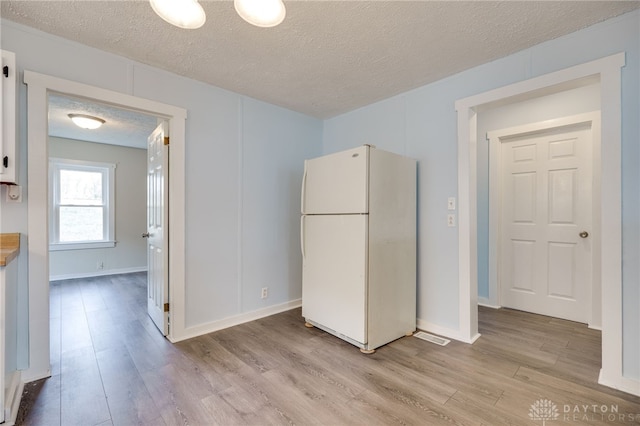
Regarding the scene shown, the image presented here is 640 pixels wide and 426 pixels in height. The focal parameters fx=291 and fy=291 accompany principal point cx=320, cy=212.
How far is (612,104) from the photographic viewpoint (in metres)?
1.86

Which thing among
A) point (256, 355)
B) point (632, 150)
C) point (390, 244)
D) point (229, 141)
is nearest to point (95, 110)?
point (229, 141)

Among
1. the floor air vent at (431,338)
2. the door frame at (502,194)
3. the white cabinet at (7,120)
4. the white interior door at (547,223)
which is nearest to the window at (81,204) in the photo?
the white cabinet at (7,120)

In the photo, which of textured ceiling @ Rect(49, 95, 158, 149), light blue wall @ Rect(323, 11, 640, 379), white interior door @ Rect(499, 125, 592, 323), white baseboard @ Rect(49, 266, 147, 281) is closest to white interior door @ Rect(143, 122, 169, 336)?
textured ceiling @ Rect(49, 95, 158, 149)

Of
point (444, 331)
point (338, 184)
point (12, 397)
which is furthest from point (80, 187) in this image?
point (444, 331)

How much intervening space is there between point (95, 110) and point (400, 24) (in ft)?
12.1

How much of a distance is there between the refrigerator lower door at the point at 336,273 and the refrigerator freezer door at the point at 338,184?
0.09 metres

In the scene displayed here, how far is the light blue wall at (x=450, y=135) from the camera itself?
180 cm

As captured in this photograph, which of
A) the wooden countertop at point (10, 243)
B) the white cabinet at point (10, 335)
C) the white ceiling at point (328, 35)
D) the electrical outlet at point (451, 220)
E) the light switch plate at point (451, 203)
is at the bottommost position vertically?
the white cabinet at point (10, 335)

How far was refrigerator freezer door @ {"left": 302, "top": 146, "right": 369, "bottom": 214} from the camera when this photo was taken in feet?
7.80

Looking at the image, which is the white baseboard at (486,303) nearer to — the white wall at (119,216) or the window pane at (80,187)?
the white wall at (119,216)

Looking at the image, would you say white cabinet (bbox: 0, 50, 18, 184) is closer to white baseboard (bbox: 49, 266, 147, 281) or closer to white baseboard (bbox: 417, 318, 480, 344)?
white baseboard (bbox: 417, 318, 480, 344)

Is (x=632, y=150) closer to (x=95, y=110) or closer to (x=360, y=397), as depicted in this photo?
(x=360, y=397)

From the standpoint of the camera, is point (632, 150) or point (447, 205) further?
point (447, 205)

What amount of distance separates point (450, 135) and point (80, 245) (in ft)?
20.1
